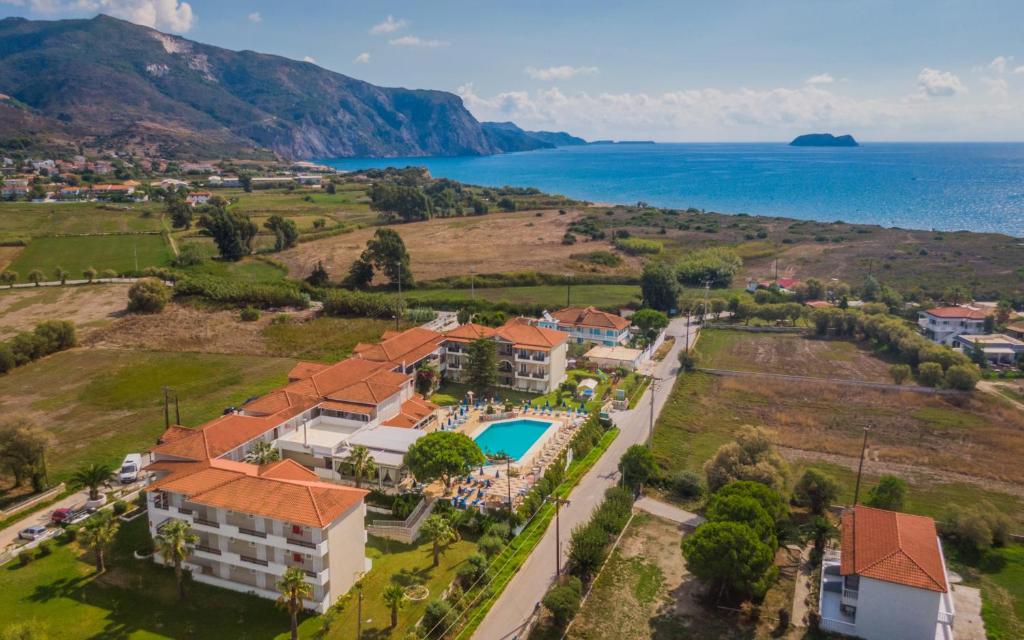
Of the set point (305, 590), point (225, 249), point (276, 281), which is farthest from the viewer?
point (225, 249)

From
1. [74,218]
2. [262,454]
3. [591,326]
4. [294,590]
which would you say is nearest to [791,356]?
[591,326]

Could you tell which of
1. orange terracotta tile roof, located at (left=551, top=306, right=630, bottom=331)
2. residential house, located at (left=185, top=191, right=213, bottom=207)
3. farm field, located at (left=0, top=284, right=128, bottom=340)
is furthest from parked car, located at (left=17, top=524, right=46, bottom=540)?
residential house, located at (left=185, top=191, right=213, bottom=207)

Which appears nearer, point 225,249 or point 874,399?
point 874,399

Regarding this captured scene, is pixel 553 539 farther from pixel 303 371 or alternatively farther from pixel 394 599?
pixel 303 371

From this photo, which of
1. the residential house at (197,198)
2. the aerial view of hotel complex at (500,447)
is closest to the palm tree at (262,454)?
the aerial view of hotel complex at (500,447)

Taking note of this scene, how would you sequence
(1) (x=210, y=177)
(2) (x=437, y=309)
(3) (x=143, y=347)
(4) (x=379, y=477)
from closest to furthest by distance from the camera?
(4) (x=379, y=477), (3) (x=143, y=347), (2) (x=437, y=309), (1) (x=210, y=177)

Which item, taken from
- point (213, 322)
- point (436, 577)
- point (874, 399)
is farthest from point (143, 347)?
point (874, 399)

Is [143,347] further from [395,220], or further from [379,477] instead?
[395,220]

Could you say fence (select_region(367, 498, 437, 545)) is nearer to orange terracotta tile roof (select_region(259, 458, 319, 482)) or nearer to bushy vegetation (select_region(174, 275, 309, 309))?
orange terracotta tile roof (select_region(259, 458, 319, 482))
